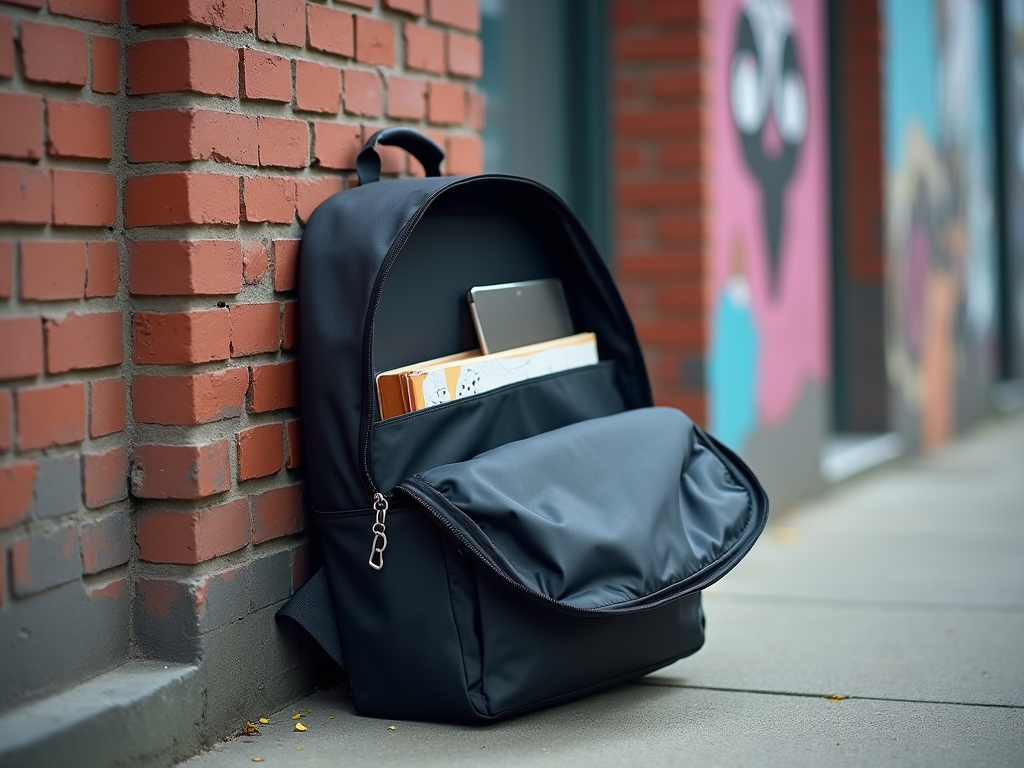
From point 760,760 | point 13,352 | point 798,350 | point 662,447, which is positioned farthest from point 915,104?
point 13,352

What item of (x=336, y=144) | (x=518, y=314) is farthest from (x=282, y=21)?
(x=518, y=314)

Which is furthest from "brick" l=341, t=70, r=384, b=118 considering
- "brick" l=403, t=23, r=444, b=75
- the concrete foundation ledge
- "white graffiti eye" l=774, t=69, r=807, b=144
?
"white graffiti eye" l=774, t=69, r=807, b=144

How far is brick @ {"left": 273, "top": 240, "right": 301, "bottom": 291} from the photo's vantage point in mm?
2227

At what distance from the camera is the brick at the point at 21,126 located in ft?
5.94

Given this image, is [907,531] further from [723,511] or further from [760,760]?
[760,760]

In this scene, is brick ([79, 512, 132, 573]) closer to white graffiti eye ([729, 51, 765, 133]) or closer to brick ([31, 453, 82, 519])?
brick ([31, 453, 82, 519])

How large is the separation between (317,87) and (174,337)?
23.2 inches

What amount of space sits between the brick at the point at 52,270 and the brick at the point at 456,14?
3.50ft

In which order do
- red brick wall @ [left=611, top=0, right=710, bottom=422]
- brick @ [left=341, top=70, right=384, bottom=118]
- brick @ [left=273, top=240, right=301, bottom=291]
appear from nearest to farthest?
brick @ [left=273, top=240, right=301, bottom=291], brick @ [left=341, top=70, right=384, bottom=118], red brick wall @ [left=611, top=0, right=710, bottom=422]

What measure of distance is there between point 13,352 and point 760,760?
1288mm

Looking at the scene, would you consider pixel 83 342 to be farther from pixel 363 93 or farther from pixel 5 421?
pixel 363 93

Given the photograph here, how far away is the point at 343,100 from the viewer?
7.96 ft

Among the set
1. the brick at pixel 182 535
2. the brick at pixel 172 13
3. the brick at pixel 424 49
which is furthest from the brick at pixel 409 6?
the brick at pixel 182 535

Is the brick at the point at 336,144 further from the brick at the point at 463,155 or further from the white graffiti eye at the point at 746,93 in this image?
the white graffiti eye at the point at 746,93
